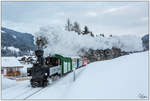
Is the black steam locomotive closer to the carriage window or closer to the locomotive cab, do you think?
the locomotive cab

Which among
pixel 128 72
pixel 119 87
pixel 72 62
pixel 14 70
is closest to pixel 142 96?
pixel 119 87

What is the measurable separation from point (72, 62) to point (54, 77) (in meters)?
7.37

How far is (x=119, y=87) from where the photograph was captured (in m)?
9.66

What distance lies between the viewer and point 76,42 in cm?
4053

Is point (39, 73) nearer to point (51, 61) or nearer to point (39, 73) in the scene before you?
point (39, 73)

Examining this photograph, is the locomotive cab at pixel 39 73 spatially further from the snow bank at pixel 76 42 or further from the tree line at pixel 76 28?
the tree line at pixel 76 28

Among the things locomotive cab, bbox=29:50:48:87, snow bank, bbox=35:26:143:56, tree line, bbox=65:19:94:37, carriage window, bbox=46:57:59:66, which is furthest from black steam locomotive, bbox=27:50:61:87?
tree line, bbox=65:19:94:37

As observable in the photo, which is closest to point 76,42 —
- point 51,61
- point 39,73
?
point 51,61

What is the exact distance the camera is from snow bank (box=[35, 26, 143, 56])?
34.7 meters

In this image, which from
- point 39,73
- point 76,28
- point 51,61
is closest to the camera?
point 39,73

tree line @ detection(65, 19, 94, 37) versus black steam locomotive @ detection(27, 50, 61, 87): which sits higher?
tree line @ detection(65, 19, 94, 37)

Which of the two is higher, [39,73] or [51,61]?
[51,61]

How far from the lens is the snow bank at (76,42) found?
3468cm

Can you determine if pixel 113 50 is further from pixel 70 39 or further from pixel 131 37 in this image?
pixel 70 39
